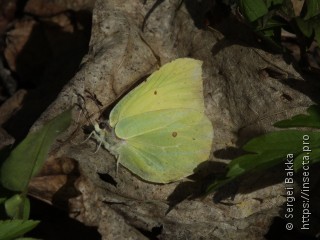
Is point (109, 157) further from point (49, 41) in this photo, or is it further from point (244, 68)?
point (49, 41)

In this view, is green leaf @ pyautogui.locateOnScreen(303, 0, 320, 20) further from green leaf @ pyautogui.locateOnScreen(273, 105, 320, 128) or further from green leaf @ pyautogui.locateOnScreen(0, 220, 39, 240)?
green leaf @ pyautogui.locateOnScreen(0, 220, 39, 240)

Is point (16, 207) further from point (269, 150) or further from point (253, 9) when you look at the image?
point (253, 9)

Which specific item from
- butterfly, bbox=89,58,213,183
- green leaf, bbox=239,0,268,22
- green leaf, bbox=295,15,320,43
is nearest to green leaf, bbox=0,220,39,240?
butterfly, bbox=89,58,213,183

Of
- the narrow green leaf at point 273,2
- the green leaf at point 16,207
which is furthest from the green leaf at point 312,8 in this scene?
the green leaf at point 16,207

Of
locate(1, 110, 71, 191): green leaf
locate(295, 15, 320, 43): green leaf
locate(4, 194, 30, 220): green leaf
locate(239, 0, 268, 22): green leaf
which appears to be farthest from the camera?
locate(239, 0, 268, 22): green leaf

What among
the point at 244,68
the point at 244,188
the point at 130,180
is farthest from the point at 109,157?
the point at 244,68

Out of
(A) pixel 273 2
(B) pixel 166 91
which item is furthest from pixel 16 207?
(A) pixel 273 2
